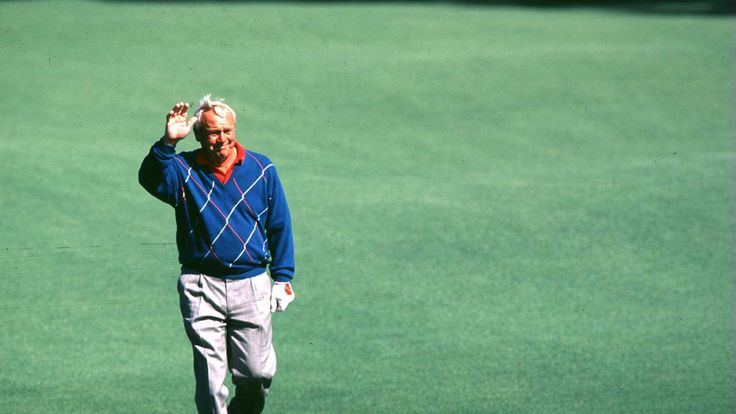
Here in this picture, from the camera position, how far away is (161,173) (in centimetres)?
554

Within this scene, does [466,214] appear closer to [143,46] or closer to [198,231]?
[198,231]

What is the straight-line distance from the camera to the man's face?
5.60 meters

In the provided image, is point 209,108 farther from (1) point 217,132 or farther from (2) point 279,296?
(2) point 279,296

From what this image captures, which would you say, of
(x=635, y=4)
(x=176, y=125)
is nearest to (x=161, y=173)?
(x=176, y=125)

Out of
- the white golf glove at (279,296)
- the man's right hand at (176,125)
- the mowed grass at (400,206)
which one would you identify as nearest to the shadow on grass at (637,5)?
the mowed grass at (400,206)

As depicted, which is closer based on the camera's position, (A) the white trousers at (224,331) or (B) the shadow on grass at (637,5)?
(A) the white trousers at (224,331)

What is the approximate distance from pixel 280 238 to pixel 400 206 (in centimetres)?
465

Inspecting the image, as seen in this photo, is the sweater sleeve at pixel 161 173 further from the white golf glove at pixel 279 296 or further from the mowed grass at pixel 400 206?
the mowed grass at pixel 400 206

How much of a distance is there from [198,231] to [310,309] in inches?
117

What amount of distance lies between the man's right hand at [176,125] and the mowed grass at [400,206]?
222cm

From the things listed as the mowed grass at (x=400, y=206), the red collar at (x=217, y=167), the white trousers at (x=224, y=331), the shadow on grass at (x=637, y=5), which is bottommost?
the shadow on grass at (x=637, y=5)

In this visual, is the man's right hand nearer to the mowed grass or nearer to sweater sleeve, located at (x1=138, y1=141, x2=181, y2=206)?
sweater sleeve, located at (x1=138, y1=141, x2=181, y2=206)

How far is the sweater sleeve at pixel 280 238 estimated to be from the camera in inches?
231

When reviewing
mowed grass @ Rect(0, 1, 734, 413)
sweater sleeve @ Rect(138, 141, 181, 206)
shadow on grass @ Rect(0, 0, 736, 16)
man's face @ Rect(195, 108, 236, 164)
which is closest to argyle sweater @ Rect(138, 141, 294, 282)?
sweater sleeve @ Rect(138, 141, 181, 206)
